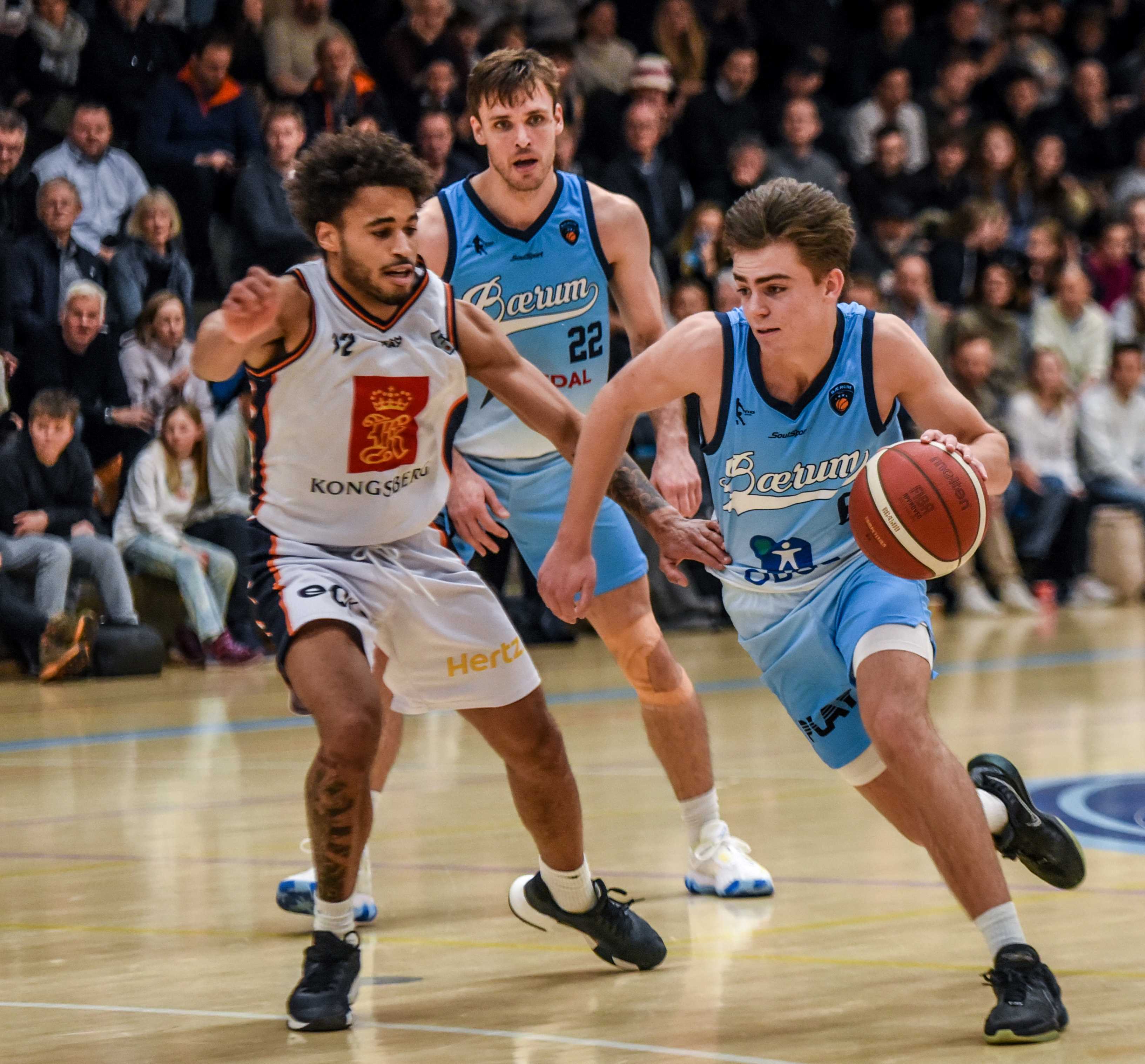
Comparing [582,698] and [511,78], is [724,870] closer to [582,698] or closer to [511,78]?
[511,78]

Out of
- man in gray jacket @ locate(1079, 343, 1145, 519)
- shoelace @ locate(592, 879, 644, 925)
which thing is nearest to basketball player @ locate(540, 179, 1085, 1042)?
shoelace @ locate(592, 879, 644, 925)

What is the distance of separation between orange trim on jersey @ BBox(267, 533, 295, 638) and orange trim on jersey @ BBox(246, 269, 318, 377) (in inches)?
15.3

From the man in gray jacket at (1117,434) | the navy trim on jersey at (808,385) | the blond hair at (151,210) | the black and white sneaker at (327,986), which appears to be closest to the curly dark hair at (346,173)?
the navy trim on jersey at (808,385)

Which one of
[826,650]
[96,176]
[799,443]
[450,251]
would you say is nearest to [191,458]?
[96,176]

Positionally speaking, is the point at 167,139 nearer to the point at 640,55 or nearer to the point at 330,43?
the point at 330,43

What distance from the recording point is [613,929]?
4.46m

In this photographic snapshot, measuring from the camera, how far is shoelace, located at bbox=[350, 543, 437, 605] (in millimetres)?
4402

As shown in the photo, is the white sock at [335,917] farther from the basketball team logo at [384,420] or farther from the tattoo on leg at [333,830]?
the basketball team logo at [384,420]

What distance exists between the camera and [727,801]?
267 inches

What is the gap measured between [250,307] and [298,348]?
283mm

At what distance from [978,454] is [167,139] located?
370 inches

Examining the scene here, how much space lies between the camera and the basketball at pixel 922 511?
13.3ft

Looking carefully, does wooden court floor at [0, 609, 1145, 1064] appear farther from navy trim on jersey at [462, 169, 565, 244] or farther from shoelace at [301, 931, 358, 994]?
navy trim on jersey at [462, 169, 565, 244]

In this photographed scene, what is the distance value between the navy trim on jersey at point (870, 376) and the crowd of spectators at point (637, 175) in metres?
6.77
